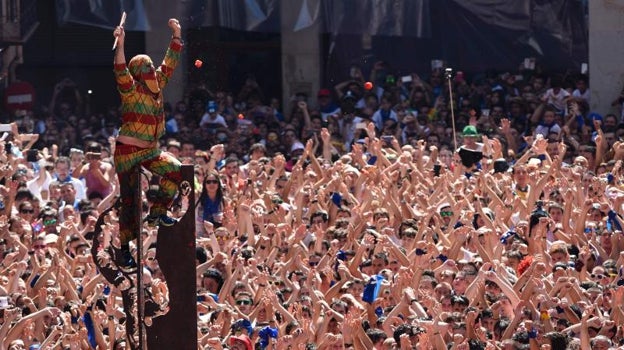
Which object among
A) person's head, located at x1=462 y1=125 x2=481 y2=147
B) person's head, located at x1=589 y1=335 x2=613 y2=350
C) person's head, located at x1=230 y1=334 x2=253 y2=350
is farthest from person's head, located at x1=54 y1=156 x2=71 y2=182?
person's head, located at x1=589 y1=335 x2=613 y2=350

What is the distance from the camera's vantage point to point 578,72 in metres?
23.4

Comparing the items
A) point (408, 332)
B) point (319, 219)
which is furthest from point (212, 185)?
point (408, 332)

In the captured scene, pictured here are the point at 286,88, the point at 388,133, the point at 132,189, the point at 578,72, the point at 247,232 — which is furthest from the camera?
the point at 286,88

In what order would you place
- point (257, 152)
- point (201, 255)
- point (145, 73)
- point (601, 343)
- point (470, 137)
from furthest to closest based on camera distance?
point (257, 152)
point (470, 137)
point (201, 255)
point (601, 343)
point (145, 73)

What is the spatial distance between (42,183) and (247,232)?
3.27 meters

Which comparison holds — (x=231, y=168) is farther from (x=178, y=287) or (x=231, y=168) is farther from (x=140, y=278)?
(x=140, y=278)

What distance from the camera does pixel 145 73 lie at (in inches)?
420

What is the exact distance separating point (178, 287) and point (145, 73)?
4.33ft

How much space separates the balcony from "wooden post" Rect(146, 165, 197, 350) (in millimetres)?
13677

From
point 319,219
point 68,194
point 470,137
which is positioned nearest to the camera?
point 319,219

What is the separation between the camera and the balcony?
2394cm

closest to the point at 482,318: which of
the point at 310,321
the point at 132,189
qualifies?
the point at 310,321

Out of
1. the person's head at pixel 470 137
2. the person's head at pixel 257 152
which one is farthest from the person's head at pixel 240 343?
the person's head at pixel 257 152

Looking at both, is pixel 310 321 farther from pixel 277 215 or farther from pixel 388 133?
pixel 388 133
